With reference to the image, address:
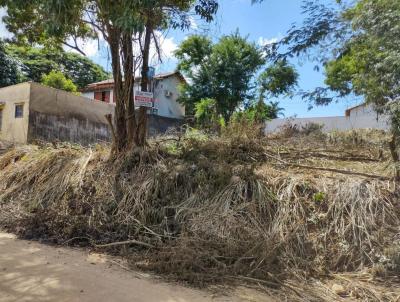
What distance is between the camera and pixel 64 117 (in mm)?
15977

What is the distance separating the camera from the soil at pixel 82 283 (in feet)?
12.5

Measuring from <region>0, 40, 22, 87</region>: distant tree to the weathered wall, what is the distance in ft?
38.2

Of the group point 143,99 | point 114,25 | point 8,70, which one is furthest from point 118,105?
point 8,70

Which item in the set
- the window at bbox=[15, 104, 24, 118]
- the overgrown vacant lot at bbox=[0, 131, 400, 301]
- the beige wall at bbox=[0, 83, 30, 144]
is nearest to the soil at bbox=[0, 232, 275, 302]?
the overgrown vacant lot at bbox=[0, 131, 400, 301]

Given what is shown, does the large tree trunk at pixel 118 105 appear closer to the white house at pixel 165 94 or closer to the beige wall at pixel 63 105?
the beige wall at pixel 63 105

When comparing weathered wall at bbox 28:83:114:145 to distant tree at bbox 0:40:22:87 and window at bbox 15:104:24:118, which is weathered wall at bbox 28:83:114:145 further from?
distant tree at bbox 0:40:22:87

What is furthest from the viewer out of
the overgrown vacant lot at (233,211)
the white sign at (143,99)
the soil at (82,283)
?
the white sign at (143,99)

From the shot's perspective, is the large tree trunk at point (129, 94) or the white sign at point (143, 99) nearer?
the white sign at point (143, 99)

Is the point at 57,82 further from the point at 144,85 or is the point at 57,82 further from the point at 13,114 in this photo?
the point at 144,85

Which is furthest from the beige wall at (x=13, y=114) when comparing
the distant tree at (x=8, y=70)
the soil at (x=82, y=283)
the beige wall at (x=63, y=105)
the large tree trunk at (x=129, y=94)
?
the distant tree at (x=8, y=70)

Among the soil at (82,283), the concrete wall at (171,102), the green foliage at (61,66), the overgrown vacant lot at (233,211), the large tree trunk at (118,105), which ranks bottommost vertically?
the soil at (82,283)

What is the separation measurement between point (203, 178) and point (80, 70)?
102ft

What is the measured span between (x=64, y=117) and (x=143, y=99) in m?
9.00

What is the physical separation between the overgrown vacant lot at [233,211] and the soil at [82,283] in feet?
1.03
